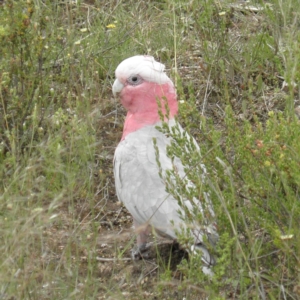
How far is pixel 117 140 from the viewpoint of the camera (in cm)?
448

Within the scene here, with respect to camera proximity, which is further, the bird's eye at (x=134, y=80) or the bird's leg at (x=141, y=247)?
the bird's eye at (x=134, y=80)

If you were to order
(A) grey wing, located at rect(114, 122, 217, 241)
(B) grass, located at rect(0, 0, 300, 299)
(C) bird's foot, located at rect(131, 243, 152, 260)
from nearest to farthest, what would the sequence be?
(B) grass, located at rect(0, 0, 300, 299), (A) grey wing, located at rect(114, 122, 217, 241), (C) bird's foot, located at rect(131, 243, 152, 260)

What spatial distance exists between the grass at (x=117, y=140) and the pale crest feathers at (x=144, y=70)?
9cm

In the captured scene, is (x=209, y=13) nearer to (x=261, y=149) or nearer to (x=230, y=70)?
(x=230, y=70)

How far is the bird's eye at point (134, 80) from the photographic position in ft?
12.5

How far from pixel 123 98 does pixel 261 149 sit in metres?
1.24

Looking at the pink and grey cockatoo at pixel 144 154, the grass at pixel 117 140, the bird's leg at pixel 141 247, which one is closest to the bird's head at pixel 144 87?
the pink and grey cockatoo at pixel 144 154

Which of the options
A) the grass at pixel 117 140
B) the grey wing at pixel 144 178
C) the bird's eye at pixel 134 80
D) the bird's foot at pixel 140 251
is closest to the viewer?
the grass at pixel 117 140

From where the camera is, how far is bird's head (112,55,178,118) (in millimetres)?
3760

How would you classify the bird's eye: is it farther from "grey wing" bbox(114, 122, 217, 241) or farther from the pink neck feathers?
"grey wing" bbox(114, 122, 217, 241)

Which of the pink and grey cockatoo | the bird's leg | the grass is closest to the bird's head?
the pink and grey cockatoo

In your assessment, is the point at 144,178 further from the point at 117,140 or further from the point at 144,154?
the point at 117,140

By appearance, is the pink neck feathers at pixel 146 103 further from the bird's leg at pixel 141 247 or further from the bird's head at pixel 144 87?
the bird's leg at pixel 141 247

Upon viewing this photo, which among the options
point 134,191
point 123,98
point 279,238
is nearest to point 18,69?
point 123,98
